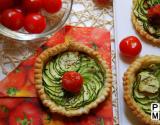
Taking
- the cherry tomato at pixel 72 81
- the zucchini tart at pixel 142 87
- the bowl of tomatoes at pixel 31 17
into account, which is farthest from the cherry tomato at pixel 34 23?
the zucchini tart at pixel 142 87

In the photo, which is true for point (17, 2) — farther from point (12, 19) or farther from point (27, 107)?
point (27, 107)

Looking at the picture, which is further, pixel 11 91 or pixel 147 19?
pixel 147 19

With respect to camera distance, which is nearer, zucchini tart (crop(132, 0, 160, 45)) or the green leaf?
the green leaf

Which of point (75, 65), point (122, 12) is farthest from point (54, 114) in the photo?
point (122, 12)

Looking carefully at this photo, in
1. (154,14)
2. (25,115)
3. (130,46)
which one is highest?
(154,14)

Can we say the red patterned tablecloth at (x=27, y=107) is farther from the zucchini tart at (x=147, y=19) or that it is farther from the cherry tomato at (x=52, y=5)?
the zucchini tart at (x=147, y=19)

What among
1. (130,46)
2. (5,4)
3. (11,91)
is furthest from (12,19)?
(130,46)

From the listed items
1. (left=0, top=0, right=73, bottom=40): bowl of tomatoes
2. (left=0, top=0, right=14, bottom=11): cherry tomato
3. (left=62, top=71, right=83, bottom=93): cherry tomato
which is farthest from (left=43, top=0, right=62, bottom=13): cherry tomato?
(left=62, top=71, right=83, bottom=93): cherry tomato

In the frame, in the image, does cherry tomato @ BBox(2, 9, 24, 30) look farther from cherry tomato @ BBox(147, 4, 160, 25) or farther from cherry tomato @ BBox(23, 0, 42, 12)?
cherry tomato @ BBox(147, 4, 160, 25)
